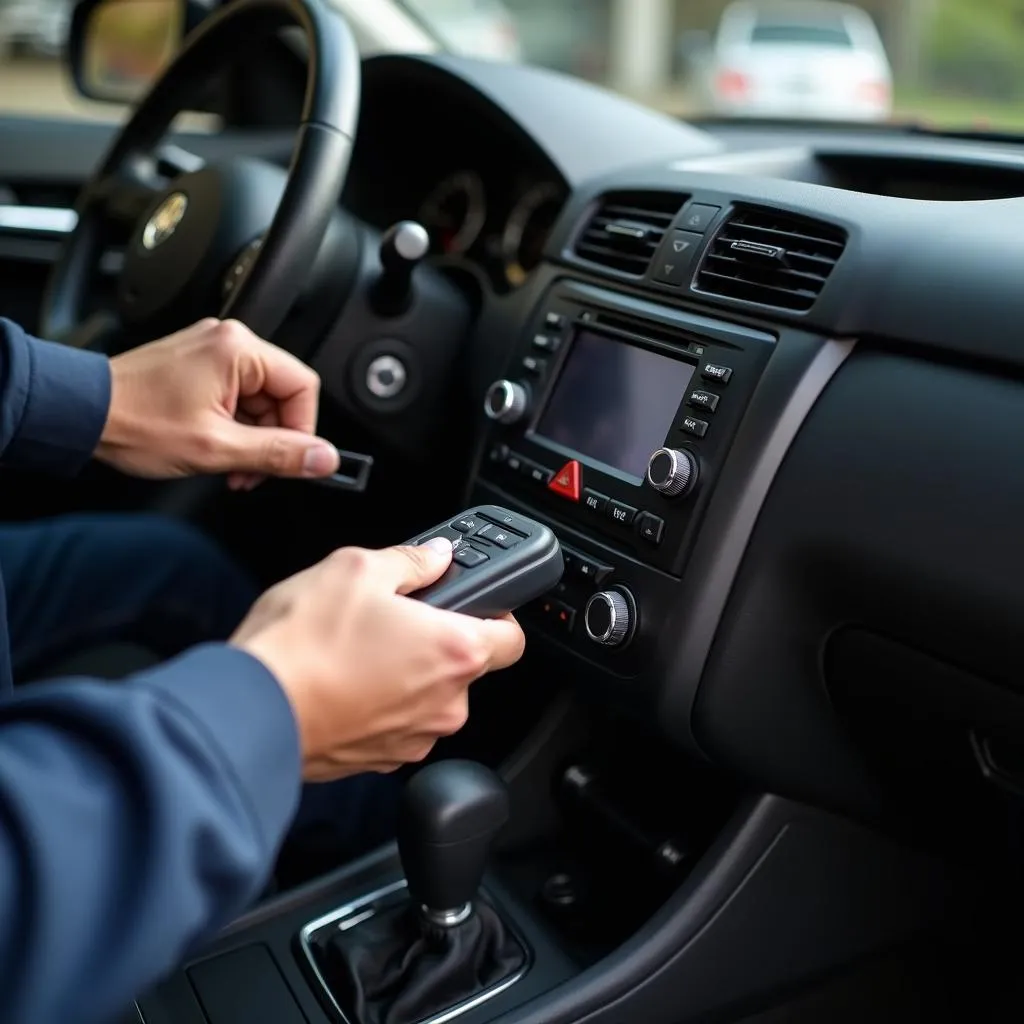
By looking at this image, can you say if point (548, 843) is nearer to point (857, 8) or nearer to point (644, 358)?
point (644, 358)

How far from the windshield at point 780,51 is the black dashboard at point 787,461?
539mm

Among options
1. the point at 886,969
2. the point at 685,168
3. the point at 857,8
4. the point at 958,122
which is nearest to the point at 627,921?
the point at 886,969

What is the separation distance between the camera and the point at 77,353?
1.04 m

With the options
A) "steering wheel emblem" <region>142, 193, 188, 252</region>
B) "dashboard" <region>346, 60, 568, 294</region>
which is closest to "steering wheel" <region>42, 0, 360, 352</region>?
"steering wheel emblem" <region>142, 193, 188, 252</region>

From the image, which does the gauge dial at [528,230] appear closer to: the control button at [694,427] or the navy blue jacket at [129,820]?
the control button at [694,427]

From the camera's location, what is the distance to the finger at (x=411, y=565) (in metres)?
0.69

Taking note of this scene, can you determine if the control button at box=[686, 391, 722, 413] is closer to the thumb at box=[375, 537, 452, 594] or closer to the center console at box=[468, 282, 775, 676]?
the center console at box=[468, 282, 775, 676]

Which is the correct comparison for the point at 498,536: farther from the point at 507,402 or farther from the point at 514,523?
the point at 507,402

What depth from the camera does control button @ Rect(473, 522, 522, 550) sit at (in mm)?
818

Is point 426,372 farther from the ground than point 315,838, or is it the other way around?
point 426,372

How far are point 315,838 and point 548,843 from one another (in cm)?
23

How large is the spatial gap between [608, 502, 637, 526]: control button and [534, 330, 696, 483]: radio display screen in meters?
0.03

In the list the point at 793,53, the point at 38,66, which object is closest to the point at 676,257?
the point at 38,66

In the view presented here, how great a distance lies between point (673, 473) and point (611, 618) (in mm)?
119
